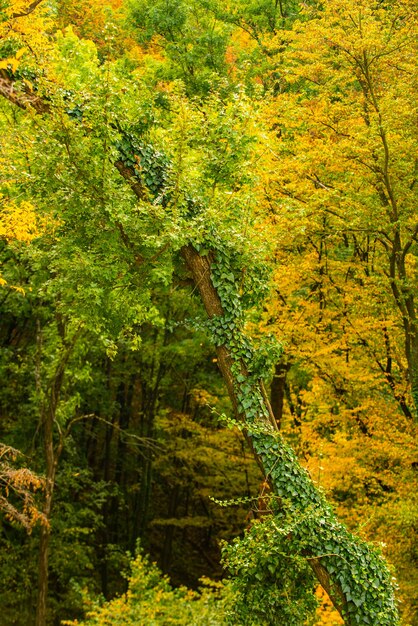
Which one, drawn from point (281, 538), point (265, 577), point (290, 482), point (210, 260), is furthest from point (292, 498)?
point (210, 260)

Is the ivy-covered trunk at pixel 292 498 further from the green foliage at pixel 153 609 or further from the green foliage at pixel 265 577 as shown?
the green foliage at pixel 153 609

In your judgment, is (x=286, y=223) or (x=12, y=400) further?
(x=12, y=400)

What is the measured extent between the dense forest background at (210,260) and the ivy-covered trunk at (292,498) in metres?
0.07

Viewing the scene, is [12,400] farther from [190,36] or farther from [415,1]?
[415,1]

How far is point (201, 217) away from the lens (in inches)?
316

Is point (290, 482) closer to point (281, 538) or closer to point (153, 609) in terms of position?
point (281, 538)

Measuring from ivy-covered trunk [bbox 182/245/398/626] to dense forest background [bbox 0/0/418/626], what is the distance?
0.07m

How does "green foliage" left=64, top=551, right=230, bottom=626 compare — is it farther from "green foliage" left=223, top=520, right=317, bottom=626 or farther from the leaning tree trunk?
the leaning tree trunk

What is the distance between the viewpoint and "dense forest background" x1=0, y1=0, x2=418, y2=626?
25.6ft

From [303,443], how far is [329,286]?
8.79 ft

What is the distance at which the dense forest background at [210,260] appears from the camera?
779 centimetres

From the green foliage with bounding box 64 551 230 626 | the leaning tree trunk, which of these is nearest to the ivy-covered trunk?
the leaning tree trunk

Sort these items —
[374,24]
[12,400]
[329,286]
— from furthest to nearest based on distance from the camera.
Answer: [12,400] < [329,286] < [374,24]

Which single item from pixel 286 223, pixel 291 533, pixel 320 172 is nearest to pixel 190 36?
pixel 320 172
